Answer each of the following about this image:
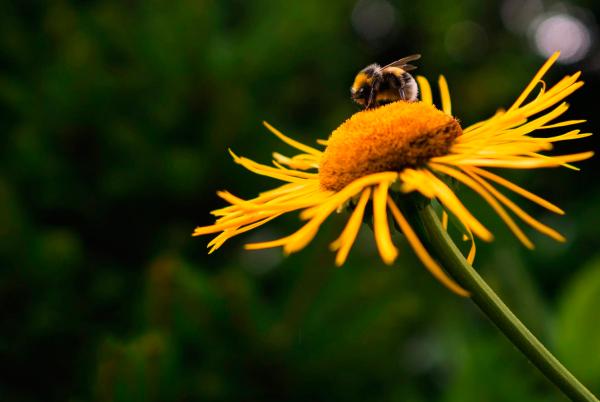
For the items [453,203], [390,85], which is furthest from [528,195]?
[390,85]

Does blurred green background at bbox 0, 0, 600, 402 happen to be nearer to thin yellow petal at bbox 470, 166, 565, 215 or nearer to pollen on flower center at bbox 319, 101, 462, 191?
pollen on flower center at bbox 319, 101, 462, 191

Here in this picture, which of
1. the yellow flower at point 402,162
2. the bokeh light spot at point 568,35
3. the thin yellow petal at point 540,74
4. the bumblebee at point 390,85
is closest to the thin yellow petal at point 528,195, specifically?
the yellow flower at point 402,162

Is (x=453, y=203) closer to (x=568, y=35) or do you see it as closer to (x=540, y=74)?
(x=540, y=74)

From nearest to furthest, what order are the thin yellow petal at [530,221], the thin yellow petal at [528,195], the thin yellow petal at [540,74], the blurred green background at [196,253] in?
1. the thin yellow petal at [530,221]
2. the thin yellow petal at [528,195]
3. the thin yellow petal at [540,74]
4. the blurred green background at [196,253]

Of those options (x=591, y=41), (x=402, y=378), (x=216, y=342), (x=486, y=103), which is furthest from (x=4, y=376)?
(x=591, y=41)

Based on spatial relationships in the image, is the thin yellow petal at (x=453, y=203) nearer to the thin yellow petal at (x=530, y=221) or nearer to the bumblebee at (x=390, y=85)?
the thin yellow petal at (x=530, y=221)

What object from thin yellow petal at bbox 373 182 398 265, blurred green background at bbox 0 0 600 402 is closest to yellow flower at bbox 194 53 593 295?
thin yellow petal at bbox 373 182 398 265
